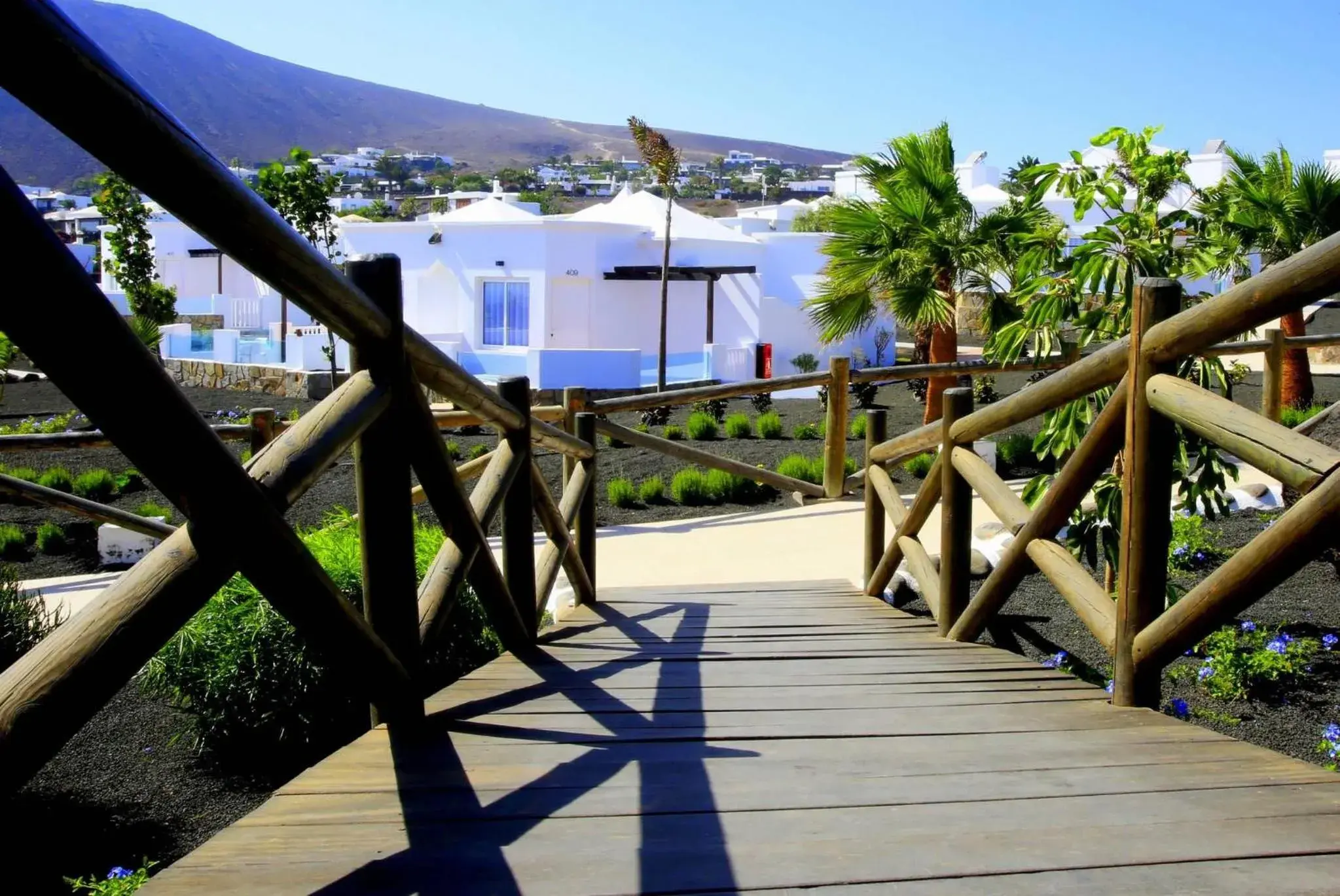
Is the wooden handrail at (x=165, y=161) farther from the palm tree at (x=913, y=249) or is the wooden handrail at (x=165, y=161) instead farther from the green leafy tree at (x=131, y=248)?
the green leafy tree at (x=131, y=248)

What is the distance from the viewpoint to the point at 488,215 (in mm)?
28094

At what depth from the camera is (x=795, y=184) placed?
138 meters

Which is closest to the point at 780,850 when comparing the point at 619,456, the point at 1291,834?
the point at 1291,834

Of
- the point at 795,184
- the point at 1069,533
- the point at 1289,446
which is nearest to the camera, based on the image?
the point at 1289,446

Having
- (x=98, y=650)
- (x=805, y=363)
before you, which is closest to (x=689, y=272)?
(x=805, y=363)

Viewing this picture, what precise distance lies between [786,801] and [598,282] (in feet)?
82.9

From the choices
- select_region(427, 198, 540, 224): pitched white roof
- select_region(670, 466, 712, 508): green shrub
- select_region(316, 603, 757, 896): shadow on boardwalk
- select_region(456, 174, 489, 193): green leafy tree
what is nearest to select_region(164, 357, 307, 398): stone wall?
select_region(427, 198, 540, 224): pitched white roof

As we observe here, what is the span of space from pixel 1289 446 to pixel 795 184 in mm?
138948

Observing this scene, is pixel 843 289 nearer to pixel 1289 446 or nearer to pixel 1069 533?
pixel 1069 533

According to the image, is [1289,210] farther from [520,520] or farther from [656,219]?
[656,219]

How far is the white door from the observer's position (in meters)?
26.9

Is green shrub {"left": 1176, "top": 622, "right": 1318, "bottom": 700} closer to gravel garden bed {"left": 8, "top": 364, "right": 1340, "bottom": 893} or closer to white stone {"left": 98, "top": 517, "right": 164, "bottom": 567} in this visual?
gravel garden bed {"left": 8, "top": 364, "right": 1340, "bottom": 893}

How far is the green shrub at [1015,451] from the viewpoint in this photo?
36.7 ft

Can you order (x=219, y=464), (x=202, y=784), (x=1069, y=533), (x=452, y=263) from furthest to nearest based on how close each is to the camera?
(x=452, y=263) → (x=1069, y=533) → (x=202, y=784) → (x=219, y=464)
